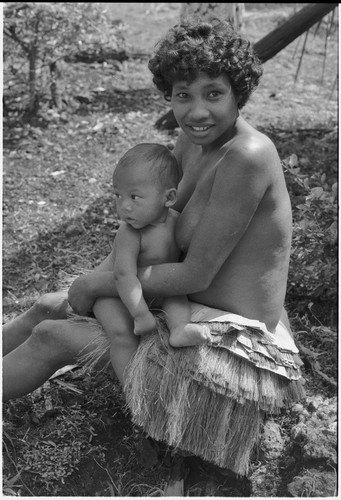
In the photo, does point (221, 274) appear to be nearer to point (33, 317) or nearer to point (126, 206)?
point (126, 206)

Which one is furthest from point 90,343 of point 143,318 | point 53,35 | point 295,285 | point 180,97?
point 53,35

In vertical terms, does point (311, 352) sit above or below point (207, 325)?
below

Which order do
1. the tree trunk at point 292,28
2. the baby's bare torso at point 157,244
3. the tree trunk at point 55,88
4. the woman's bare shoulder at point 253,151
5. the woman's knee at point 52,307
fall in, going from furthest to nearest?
the tree trunk at point 55,88
the tree trunk at point 292,28
the woman's knee at point 52,307
the baby's bare torso at point 157,244
the woman's bare shoulder at point 253,151

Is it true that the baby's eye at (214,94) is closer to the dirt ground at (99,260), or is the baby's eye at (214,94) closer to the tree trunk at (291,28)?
the dirt ground at (99,260)

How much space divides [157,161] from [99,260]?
1638 mm

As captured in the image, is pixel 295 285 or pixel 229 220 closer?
pixel 229 220

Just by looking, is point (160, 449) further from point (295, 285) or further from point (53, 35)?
point (53, 35)

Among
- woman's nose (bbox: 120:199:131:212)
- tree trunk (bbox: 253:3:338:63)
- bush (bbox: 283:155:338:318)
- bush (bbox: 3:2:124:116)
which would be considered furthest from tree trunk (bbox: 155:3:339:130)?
woman's nose (bbox: 120:199:131:212)

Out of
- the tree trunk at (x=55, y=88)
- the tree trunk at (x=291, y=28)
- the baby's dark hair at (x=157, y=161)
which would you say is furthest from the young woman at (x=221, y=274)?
the tree trunk at (x=55, y=88)

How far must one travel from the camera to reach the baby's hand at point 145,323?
2684 mm

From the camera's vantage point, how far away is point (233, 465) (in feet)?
9.05

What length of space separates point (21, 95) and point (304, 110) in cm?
206

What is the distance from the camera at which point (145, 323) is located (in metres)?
2.68

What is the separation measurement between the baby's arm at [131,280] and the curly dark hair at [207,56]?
529 mm
